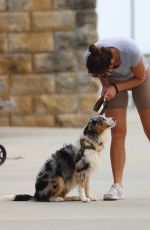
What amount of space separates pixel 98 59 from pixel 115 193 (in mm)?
1275

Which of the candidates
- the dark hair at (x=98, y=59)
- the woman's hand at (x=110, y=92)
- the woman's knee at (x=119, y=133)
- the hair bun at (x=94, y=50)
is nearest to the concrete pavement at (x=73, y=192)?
the woman's knee at (x=119, y=133)

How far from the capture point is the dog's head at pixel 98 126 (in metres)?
9.21

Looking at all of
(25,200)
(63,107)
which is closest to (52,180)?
(25,200)

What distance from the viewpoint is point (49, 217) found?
8.20 meters

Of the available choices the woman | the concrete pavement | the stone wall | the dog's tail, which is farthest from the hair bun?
the stone wall

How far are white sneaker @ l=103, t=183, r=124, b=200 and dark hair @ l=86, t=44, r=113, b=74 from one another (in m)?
1.12

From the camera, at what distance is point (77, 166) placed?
9203 millimetres

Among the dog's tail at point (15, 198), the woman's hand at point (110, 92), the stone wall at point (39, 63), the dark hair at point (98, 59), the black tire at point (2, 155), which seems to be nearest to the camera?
the dark hair at point (98, 59)

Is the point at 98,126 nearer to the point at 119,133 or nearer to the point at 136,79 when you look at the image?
the point at 119,133

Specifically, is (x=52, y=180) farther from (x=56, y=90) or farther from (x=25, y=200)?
(x=56, y=90)

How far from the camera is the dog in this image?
9195mm

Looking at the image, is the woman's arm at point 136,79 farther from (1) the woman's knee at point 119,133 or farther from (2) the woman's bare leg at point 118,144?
(1) the woman's knee at point 119,133

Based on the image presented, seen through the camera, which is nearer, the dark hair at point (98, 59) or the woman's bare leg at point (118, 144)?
the dark hair at point (98, 59)

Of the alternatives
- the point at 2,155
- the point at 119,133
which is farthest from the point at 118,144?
the point at 2,155
